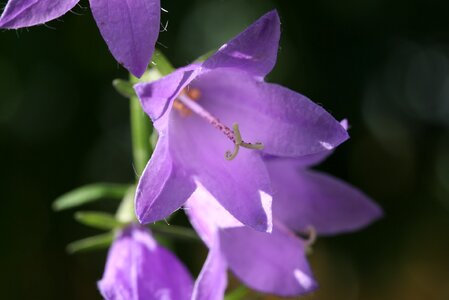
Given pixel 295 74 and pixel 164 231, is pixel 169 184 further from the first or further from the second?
pixel 295 74

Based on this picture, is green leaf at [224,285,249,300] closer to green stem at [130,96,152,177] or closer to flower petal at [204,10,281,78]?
green stem at [130,96,152,177]

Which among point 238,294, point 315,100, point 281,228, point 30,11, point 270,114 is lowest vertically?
point 315,100

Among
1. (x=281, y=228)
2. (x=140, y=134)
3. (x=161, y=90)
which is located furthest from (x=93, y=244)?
(x=161, y=90)

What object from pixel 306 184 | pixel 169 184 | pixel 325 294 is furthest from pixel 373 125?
pixel 169 184

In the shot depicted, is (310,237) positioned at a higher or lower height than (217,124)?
lower

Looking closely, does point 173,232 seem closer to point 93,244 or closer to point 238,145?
point 93,244
